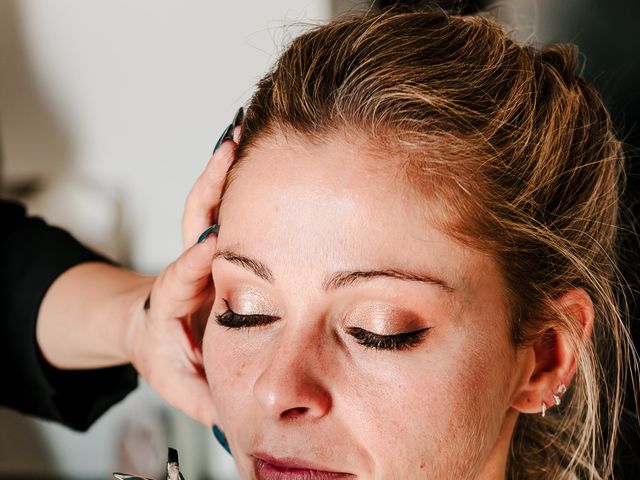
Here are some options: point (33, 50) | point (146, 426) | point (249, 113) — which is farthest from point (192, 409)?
point (33, 50)

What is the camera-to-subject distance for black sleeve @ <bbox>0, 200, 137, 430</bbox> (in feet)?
3.98

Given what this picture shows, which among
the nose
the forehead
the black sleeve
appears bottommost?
the black sleeve

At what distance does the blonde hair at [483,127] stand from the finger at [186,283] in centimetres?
11

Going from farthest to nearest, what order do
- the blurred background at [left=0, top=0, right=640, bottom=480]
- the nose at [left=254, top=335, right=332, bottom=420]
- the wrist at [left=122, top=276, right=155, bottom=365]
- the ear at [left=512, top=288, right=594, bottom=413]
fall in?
the blurred background at [left=0, top=0, right=640, bottom=480] < the wrist at [left=122, top=276, right=155, bottom=365] < the ear at [left=512, top=288, right=594, bottom=413] < the nose at [left=254, top=335, right=332, bottom=420]

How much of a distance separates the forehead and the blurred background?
0.76 meters

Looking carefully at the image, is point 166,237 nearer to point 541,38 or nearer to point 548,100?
point 541,38

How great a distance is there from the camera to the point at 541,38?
1.61m

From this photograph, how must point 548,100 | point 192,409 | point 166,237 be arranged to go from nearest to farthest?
point 548,100, point 192,409, point 166,237

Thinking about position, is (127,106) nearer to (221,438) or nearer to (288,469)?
(221,438)

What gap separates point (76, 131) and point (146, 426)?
670 millimetres

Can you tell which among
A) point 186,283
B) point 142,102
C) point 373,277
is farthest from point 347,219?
point 142,102

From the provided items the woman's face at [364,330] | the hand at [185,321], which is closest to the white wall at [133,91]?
the hand at [185,321]

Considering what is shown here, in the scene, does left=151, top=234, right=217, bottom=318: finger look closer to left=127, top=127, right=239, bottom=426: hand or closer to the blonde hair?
left=127, top=127, right=239, bottom=426: hand

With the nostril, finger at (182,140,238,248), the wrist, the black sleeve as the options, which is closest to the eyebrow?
the nostril
